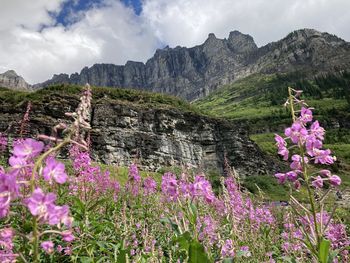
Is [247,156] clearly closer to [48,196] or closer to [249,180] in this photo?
[249,180]

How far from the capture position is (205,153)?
38.5m

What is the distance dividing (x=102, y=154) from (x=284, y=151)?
93.6ft

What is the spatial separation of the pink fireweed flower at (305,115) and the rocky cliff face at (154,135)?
22.8 m

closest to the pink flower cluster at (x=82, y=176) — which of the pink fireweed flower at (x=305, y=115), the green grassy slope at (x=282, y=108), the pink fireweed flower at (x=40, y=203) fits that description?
the pink fireweed flower at (x=305, y=115)

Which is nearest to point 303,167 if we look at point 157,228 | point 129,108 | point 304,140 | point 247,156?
point 304,140

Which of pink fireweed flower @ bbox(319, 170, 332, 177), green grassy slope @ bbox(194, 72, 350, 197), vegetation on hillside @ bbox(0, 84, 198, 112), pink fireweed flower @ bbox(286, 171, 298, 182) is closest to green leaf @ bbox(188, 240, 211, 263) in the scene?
pink fireweed flower @ bbox(286, 171, 298, 182)

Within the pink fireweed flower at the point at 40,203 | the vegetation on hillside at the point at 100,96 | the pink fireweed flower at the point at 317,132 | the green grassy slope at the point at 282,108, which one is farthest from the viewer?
the green grassy slope at the point at 282,108

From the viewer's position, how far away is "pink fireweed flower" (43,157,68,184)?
1699 millimetres

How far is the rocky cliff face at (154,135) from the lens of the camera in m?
30.0

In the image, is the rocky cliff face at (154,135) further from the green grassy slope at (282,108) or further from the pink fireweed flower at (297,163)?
the green grassy slope at (282,108)

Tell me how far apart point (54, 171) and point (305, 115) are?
213cm

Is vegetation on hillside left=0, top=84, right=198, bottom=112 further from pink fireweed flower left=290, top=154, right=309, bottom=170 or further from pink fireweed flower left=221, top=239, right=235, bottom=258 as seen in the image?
pink fireweed flower left=290, top=154, right=309, bottom=170

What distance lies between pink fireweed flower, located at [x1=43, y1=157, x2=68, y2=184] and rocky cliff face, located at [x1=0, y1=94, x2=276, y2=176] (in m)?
23.8

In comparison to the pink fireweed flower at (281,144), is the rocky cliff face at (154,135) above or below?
above
